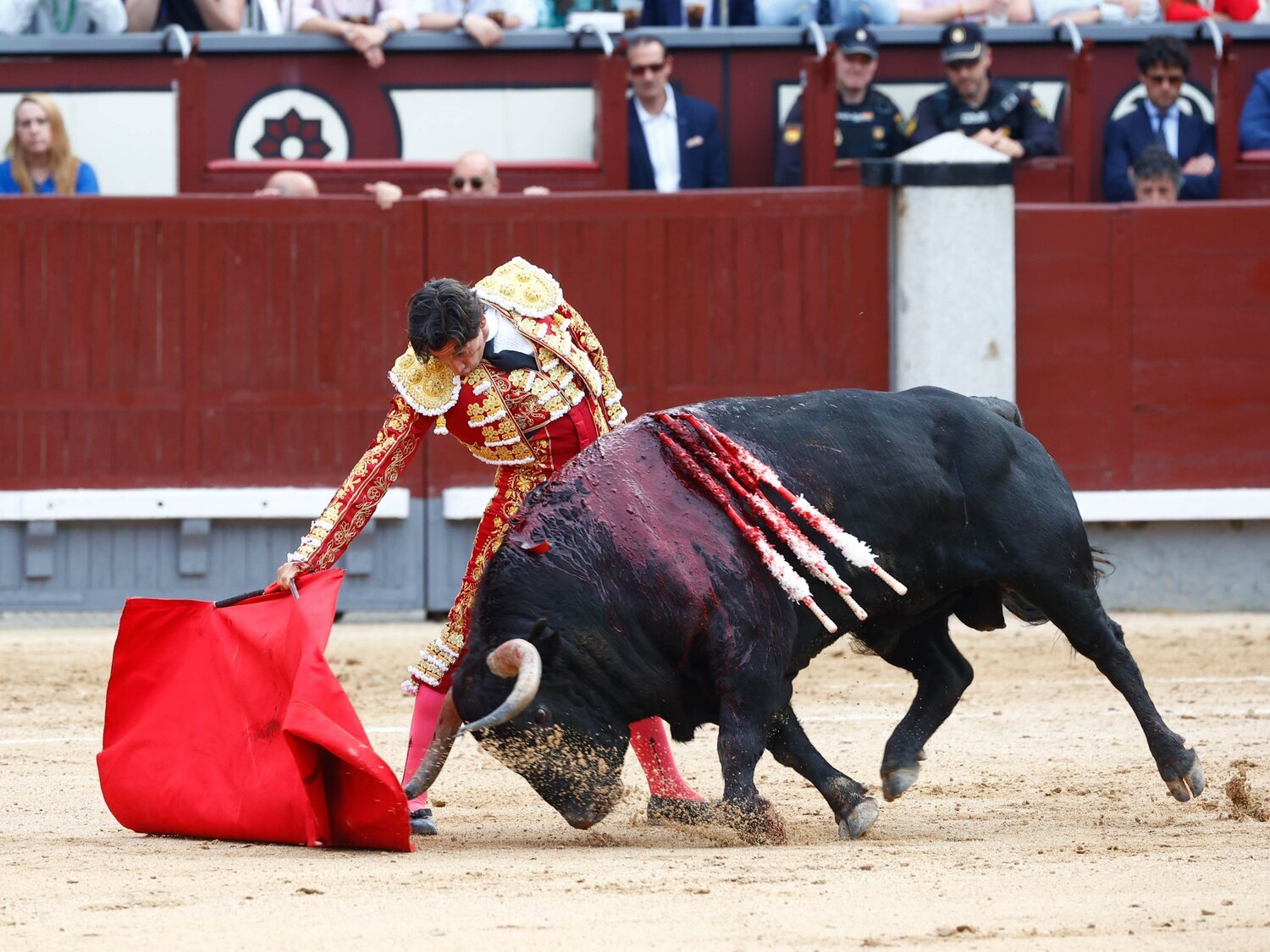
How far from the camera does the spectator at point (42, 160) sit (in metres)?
8.37

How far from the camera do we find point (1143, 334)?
28.9ft

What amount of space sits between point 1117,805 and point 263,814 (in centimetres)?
190

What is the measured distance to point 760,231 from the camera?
869cm

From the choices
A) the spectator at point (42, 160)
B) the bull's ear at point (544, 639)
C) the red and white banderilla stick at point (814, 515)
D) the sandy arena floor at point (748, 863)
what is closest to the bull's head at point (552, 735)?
the bull's ear at point (544, 639)

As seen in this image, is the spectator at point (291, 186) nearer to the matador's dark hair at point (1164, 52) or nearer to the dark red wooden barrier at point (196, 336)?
the dark red wooden barrier at point (196, 336)

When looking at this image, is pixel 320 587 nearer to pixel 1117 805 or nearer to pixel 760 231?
pixel 1117 805

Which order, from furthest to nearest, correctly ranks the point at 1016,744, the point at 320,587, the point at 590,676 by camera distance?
the point at 1016,744 < the point at 320,587 < the point at 590,676

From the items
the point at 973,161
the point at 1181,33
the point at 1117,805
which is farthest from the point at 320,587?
the point at 1181,33

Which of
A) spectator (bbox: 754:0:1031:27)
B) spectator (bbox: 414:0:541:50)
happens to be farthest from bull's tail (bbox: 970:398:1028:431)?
spectator (bbox: 754:0:1031:27)

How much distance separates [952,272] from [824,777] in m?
4.52

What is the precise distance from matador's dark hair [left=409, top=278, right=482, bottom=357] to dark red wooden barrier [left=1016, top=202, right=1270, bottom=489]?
4.89 metres

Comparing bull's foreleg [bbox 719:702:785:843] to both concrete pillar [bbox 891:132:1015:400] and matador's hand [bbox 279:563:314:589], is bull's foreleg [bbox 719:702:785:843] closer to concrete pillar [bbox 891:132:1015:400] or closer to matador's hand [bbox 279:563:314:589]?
matador's hand [bbox 279:563:314:589]

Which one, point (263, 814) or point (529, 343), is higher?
point (529, 343)

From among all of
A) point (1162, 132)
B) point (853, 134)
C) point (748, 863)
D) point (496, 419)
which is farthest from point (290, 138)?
point (748, 863)
